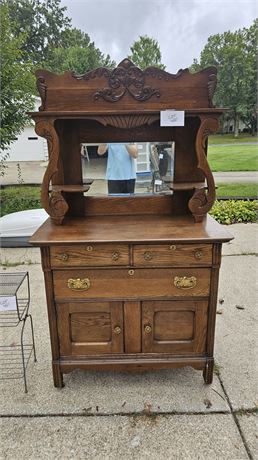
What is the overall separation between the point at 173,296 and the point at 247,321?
1096mm

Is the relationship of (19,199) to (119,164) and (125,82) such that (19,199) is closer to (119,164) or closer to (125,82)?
(119,164)

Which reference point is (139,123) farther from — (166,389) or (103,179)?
(166,389)

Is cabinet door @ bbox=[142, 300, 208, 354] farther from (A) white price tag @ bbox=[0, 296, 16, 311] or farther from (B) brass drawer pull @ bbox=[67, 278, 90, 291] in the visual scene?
(A) white price tag @ bbox=[0, 296, 16, 311]

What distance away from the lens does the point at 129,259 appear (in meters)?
1.72

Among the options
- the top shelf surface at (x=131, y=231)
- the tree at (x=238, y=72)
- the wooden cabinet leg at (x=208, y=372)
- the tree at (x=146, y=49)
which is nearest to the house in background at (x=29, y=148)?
the top shelf surface at (x=131, y=231)

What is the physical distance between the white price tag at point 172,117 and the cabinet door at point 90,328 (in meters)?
1.01

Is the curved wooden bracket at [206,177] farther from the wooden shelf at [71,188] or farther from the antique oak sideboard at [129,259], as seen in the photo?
the wooden shelf at [71,188]

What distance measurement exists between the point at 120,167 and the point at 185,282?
917mm

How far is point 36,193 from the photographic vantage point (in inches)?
275

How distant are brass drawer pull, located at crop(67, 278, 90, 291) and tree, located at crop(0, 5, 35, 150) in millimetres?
3707

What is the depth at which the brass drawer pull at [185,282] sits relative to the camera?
1.76 m

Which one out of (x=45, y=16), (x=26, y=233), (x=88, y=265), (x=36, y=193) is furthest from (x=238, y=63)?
(x=88, y=265)

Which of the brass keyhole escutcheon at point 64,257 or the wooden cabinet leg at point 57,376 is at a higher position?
the brass keyhole escutcheon at point 64,257

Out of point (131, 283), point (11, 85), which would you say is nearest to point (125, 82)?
point (131, 283)
